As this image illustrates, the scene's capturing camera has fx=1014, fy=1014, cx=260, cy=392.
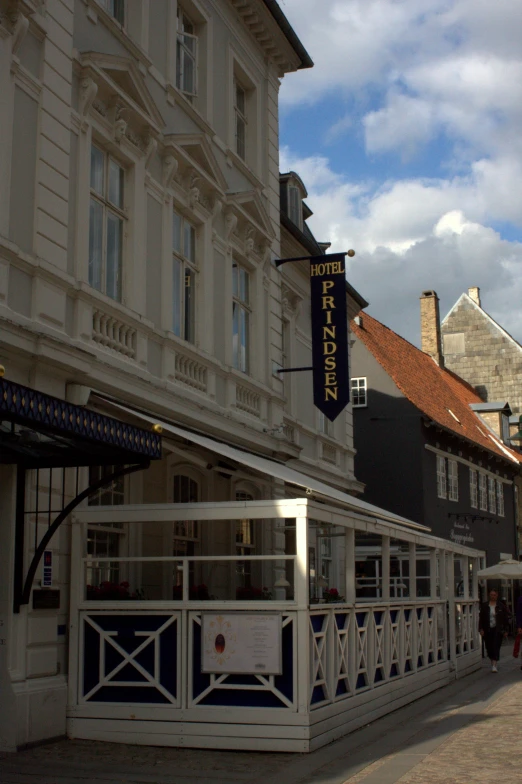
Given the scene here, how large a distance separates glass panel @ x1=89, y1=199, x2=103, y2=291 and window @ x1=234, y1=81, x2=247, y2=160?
6146 mm

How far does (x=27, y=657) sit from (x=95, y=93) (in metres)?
6.77

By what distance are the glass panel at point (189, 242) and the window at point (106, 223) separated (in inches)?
81.4

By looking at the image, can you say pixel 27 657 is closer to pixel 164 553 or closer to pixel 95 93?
pixel 164 553

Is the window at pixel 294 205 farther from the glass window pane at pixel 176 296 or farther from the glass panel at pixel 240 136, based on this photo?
the glass window pane at pixel 176 296

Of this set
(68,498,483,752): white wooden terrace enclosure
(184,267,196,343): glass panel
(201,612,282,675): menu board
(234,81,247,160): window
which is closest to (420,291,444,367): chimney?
(234,81,247,160): window

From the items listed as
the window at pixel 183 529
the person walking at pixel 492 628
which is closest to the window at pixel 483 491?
the person walking at pixel 492 628

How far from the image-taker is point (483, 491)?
1555 inches

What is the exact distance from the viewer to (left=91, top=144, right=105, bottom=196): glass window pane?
42.1 feet

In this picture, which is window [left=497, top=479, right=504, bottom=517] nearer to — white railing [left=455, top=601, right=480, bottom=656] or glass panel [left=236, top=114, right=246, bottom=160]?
white railing [left=455, top=601, right=480, bottom=656]

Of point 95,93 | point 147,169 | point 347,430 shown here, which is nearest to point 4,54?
point 95,93

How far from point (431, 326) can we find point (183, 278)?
30.1 metres

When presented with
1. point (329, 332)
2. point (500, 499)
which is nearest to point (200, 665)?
point (329, 332)

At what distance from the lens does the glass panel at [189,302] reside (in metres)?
Result: 15.6

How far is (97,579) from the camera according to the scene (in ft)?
42.5
